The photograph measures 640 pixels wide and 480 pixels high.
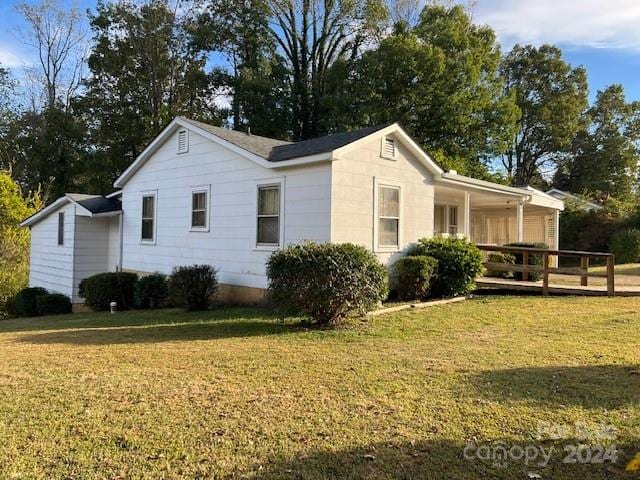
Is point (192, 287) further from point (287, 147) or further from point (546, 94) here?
point (546, 94)

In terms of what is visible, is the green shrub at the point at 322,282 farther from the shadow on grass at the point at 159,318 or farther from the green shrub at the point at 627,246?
the green shrub at the point at 627,246

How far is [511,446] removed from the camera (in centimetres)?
374

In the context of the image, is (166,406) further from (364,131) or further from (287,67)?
(287,67)

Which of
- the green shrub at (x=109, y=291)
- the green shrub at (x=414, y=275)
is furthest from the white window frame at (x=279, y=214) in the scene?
the green shrub at (x=109, y=291)

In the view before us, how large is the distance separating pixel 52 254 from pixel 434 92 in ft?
62.6

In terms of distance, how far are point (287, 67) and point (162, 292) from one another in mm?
21974

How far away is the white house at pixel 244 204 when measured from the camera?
10.9 metres

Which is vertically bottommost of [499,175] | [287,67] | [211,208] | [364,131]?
[211,208]

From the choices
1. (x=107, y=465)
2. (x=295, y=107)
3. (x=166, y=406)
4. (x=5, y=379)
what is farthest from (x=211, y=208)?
(x=295, y=107)

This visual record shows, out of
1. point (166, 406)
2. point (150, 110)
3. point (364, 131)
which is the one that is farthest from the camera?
point (150, 110)

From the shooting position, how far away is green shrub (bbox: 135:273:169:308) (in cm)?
1350

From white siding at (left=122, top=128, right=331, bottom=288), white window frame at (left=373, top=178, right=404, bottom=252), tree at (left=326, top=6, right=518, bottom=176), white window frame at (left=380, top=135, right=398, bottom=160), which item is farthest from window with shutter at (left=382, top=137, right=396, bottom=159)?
tree at (left=326, top=6, right=518, bottom=176)

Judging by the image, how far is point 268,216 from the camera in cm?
1152

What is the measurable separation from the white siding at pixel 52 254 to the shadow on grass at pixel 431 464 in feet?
49.1
